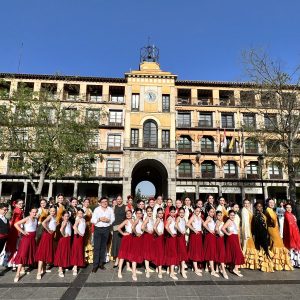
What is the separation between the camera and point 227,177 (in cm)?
3431

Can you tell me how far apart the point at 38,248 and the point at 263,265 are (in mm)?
5877

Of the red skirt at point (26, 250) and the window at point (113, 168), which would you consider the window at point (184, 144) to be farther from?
the red skirt at point (26, 250)

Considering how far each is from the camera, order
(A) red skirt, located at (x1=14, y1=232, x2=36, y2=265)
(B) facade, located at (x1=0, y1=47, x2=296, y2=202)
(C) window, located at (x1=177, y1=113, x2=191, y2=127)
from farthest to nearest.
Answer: (C) window, located at (x1=177, y1=113, x2=191, y2=127), (B) facade, located at (x1=0, y1=47, x2=296, y2=202), (A) red skirt, located at (x1=14, y1=232, x2=36, y2=265)

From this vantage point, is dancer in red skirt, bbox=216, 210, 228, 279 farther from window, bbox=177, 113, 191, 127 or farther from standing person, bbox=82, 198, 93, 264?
window, bbox=177, 113, 191, 127

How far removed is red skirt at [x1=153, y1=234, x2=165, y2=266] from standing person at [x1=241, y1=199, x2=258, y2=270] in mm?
2431

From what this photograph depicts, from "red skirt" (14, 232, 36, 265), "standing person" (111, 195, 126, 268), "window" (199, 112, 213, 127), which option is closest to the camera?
"red skirt" (14, 232, 36, 265)

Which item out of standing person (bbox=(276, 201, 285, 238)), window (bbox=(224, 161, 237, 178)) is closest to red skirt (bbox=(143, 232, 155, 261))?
standing person (bbox=(276, 201, 285, 238))

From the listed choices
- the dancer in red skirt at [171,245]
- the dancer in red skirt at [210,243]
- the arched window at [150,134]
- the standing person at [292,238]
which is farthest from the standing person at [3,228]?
the arched window at [150,134]

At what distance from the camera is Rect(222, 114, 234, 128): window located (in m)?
36.0

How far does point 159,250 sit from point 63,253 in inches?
96.4

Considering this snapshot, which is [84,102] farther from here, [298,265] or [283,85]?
[298,265]

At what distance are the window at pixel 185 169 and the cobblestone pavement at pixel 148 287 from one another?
1065 inches

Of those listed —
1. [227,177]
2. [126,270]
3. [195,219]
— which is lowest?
[126,270]

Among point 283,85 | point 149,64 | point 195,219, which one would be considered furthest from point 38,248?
point 149,64
